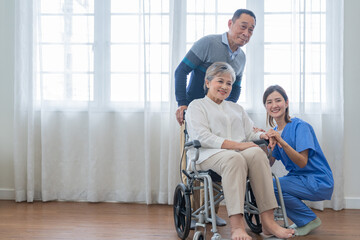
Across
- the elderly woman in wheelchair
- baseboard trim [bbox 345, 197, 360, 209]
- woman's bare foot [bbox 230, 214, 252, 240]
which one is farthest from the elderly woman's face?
baseboard trim [bbox 345, 197, 360, 209]

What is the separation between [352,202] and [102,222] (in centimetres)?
201

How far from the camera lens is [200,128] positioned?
2289mm

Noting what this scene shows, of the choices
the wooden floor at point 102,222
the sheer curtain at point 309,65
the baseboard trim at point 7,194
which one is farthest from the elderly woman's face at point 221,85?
the baseboard trim at point 7,194

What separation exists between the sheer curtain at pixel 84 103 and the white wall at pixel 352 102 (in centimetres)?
149

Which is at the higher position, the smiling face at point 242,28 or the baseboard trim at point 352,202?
the smiling face at point 242,28

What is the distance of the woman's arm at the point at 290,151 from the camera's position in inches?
92.0

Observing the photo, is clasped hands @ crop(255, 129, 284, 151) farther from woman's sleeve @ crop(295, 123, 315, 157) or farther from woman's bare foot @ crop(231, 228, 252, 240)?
woman's bare foot @ crop(231, 228, 252, 240)

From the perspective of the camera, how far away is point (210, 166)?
7.23 feet

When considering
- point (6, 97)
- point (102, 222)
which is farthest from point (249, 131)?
point (6, 97)

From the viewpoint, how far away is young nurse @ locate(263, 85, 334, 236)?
2.49 metres

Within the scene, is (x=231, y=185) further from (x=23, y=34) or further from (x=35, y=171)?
(x=23, y=34)

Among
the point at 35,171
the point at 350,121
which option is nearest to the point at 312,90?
the point at 350,121

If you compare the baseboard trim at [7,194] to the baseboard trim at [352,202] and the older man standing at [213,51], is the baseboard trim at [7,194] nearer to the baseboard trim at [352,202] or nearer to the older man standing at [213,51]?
the older man standing at [213,51]

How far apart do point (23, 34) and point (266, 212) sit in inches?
100
